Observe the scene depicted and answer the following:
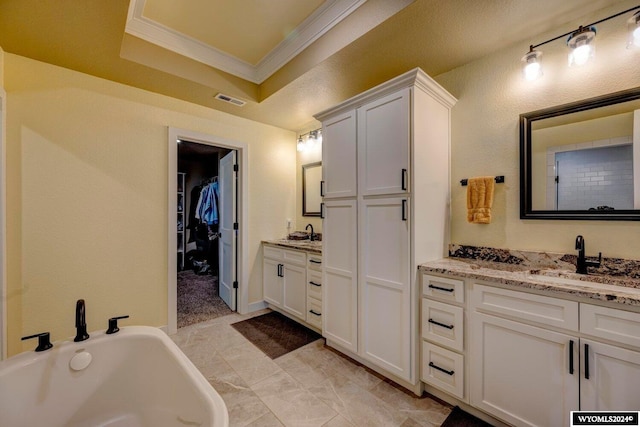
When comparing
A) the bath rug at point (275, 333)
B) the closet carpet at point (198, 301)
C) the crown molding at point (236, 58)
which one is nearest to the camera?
the crown molding at point (236, 58)

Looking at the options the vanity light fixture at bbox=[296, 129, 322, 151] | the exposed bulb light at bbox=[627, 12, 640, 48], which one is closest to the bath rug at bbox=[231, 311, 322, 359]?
the vanity light fixture at bbox=[296, 129, 322, 151]

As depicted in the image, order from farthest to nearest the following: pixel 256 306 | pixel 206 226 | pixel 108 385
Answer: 1. pixel 206 226
2. pixel 256 306
3. pixel 108 385

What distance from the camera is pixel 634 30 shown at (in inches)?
54.5

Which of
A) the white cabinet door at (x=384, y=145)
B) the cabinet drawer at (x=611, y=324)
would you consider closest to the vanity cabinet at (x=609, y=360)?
the cabinet drawer at (x=611, y=324)

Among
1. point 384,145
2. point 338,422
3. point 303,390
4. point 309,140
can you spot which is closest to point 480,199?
point 384,145

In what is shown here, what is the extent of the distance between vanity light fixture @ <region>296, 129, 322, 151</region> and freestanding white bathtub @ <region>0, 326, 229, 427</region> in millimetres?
2606

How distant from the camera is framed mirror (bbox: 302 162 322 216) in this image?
344 cm

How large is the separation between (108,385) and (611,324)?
8.45 feet

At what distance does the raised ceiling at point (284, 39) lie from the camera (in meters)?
1.58

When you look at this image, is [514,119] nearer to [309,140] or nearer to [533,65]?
[533,65]

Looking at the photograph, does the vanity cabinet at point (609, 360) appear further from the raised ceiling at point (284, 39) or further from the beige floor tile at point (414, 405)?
the raised ceiling at point (284, 39)

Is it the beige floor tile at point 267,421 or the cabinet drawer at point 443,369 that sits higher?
the cabinet drawer at point 443,369

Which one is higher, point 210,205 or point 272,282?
point 210,205

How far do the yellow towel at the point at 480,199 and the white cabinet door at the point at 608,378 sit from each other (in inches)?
36.1
